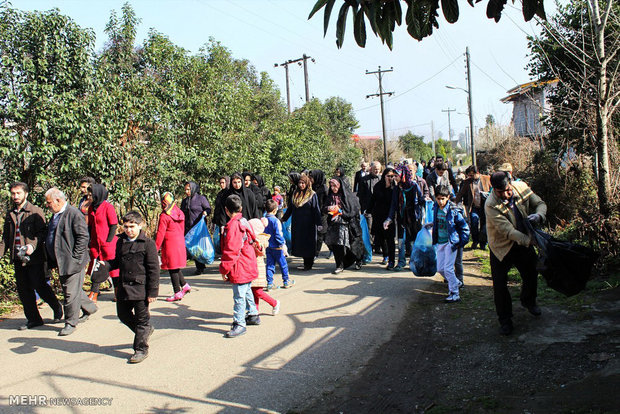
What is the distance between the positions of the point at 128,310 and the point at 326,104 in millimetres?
35669

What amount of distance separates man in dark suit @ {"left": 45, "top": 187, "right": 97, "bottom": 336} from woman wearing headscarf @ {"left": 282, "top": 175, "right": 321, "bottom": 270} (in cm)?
436

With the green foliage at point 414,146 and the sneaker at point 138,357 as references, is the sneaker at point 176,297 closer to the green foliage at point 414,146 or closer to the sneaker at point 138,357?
the sneaker at point 138,357

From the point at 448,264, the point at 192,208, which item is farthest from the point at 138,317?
the point at 192,208

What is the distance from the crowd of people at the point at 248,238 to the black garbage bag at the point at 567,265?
1.10 ft

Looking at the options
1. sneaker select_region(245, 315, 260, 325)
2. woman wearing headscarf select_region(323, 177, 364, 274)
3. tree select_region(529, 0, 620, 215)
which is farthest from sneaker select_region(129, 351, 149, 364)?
tree select_region(529, 0, 620, 215)

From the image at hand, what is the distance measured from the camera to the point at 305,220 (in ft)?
33.0

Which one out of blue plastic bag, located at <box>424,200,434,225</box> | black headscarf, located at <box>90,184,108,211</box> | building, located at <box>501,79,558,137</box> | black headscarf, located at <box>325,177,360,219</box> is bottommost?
blue plastic bag, located at <box>424,200,434,225</box>

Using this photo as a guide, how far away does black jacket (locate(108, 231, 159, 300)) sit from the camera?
545 centimetres

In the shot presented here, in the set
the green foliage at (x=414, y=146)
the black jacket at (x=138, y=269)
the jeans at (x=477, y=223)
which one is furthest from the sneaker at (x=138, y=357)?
the green foliage at (x=414, y=146)

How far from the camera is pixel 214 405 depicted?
436cm

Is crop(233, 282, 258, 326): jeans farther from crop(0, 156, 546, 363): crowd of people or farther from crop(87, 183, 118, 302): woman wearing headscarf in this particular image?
crop(87, 183, 118, 302): woman wearing headscarf

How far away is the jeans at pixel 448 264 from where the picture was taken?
7285 mm

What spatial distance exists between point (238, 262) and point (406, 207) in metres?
4.44

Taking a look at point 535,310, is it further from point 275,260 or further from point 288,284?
point 275,260
